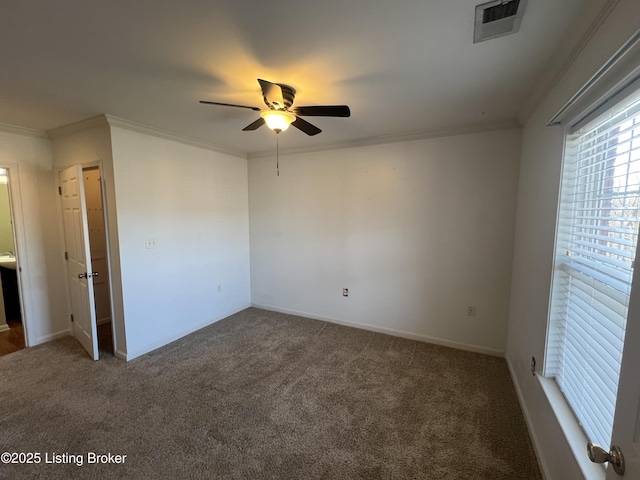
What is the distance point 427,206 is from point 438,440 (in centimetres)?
221

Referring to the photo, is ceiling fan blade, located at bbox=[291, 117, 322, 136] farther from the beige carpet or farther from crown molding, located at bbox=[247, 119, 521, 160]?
the beige carpet

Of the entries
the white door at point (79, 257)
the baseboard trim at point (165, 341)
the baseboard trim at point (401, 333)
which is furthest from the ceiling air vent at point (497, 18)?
the baseboard trim at point (165, 341)

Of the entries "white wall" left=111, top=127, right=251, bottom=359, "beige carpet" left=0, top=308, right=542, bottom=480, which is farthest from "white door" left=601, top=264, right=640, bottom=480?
"white wall" left=111, top=127, right=251, bottom=359

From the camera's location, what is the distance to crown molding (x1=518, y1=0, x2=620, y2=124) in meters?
1.17

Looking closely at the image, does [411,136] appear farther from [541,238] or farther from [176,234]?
[176,234]

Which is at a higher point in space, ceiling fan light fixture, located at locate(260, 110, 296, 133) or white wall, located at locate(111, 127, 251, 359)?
ceiling fan light fixture, located at locate(260, 110, 296, 133)

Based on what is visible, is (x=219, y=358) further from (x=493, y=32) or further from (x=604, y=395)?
(x=493, y=32)

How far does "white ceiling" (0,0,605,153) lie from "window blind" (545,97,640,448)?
0.60 m

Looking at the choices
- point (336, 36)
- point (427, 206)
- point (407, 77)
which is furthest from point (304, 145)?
point (336, 36)

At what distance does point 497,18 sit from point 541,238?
4.58 feet

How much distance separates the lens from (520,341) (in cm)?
238

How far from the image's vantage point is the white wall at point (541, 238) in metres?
1.23

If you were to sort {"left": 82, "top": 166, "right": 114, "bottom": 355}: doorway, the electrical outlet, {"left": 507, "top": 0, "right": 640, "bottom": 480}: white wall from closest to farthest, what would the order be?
{"left": 507, "top": 0, "right": 640, "bottom": 480}: white wall → the electrical outlet → {"left": 82, "top": 166, "right": 114, "bottom": 355}: doorway

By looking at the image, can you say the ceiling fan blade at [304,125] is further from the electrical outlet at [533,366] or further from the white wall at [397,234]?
the electrical outlet at [533,366]
